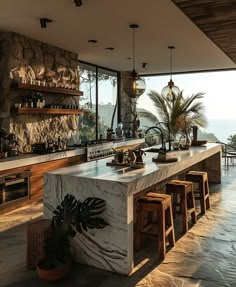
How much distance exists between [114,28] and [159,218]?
9.96 ft

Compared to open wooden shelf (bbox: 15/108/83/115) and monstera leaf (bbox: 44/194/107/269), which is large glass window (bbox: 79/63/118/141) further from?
monstera leaf (bbox: 44/194/107/269)

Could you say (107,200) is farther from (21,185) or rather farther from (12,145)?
(12,145)

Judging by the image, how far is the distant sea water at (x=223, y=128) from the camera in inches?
403

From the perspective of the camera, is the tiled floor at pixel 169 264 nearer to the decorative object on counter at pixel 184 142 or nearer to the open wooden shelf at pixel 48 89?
the decorative object on counter at pixel 184 142

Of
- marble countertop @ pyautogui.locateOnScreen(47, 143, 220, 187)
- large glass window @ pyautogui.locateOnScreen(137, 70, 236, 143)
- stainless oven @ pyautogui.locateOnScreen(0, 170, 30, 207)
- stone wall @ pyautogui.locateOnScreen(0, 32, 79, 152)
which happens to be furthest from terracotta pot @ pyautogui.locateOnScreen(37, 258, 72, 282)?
large glass window @ pyautogui.locateOnScreen(137, 70, 236, 143)

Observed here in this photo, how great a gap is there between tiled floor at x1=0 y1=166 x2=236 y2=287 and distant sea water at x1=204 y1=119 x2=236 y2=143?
20.8 feet

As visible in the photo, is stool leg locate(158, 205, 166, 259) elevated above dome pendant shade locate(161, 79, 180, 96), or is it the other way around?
dome pendant shade locate(161, 79, 180, 96)

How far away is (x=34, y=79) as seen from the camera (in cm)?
559

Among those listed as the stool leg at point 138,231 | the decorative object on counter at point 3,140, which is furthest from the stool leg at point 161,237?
the decorative object on counter at point 3,140

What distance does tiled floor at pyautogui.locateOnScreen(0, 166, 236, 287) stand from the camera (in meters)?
2.70

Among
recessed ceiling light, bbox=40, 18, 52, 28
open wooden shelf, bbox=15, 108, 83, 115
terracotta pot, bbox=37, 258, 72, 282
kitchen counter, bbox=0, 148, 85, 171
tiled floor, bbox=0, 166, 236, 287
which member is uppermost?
recessed ceiling light, bbox=40, 18, 52, 28

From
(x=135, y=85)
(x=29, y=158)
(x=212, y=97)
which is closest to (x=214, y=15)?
(x=135, y=85)

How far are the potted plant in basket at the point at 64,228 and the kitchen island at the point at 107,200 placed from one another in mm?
124

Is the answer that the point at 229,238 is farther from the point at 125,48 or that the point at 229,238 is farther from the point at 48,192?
the point at 125,48
